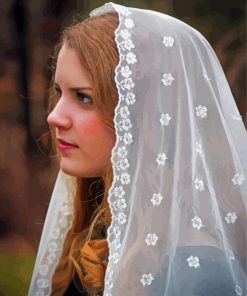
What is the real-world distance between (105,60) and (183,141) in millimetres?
193

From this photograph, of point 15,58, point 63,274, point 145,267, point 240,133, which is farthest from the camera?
point 15,58

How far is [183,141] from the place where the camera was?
1222 mm

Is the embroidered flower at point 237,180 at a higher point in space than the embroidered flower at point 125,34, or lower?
lower

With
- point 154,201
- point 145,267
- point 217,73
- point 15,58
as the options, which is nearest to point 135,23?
point 217,73

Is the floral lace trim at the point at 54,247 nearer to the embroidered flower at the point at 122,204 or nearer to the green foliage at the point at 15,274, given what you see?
the embroidered flower at the point at 122,204

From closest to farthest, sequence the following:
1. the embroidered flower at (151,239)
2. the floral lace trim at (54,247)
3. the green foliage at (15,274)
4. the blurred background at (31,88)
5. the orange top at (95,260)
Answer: the embroidered flower at (151,239)
the orange top at (95,260)
the floral lace trim at (54,247)
the blurred background at (31,88)
the green foliage at (15,274)

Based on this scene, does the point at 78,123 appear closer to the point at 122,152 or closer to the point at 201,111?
the point at 122,152

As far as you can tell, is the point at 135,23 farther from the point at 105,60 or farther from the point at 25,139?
the point at 25,139

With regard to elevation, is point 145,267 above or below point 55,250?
above

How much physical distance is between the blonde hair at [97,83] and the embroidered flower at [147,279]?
168 millimetres

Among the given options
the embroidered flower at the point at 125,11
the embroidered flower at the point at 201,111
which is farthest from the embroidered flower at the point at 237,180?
the embroidered flower at the point at 125,11

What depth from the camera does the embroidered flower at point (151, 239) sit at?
3.93 feet

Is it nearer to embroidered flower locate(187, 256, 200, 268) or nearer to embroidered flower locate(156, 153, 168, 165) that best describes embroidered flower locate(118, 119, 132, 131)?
embroidered flower locate(156, 153, 168, 165)

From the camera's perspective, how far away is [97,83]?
1250 mm
